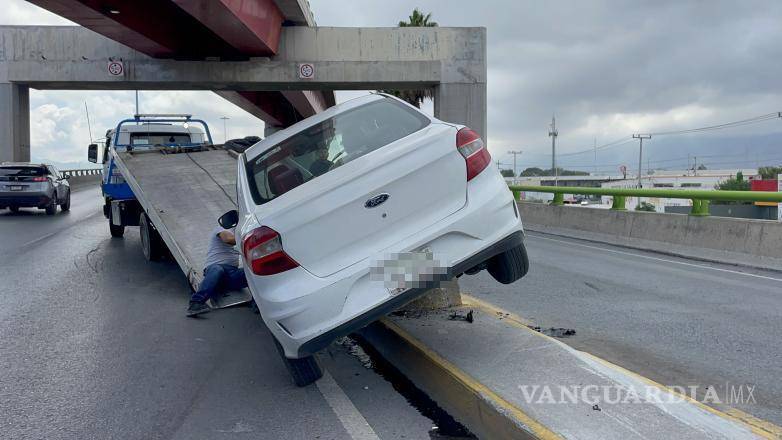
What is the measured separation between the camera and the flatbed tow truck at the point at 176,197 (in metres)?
8.69

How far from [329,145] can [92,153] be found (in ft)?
43.4

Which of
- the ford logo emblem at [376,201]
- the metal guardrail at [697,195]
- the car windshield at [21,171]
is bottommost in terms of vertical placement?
the metal guardrail at [697,195]

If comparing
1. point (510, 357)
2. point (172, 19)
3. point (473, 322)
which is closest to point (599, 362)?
point (510, 357)

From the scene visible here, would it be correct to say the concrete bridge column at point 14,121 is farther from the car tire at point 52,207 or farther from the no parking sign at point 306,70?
the no parking sign at point 306,70

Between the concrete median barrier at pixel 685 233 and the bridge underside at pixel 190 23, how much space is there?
10.3 meters

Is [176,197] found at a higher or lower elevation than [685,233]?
higher

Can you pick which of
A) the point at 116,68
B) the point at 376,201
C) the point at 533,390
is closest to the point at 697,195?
the point at 533,390

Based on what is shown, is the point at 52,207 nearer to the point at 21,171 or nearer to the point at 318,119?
the point at 21,171

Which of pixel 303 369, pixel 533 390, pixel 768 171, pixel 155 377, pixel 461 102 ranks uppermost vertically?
pixel 461 102

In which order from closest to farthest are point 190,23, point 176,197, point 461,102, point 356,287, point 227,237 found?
point 356,287, point 227,237, point 176,197, point 190,23, point 461,102

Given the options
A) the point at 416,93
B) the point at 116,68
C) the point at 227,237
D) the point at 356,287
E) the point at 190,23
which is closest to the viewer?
the point at 356,287

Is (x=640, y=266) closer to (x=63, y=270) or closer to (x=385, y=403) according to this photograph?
(x=385, y=403)

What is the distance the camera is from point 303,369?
4996 millimetres

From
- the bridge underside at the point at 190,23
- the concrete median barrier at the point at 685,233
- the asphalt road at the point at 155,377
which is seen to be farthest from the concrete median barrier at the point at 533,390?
the bridge underside at the point at 190,23
